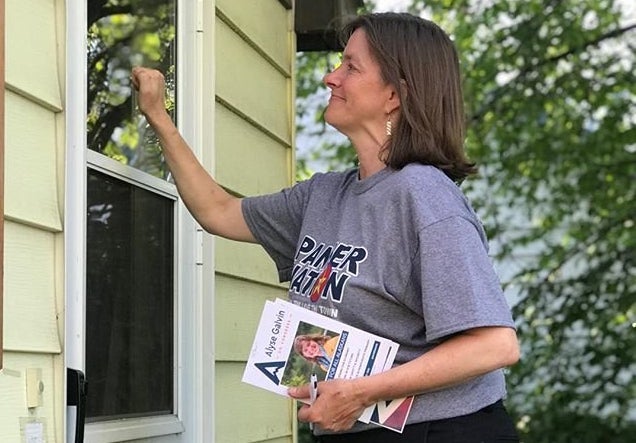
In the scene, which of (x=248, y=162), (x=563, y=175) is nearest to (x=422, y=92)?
(x=248, y=162)

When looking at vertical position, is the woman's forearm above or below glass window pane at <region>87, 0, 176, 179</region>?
below

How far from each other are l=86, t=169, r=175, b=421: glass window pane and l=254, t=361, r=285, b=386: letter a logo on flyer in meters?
0.42

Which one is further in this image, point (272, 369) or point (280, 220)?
point (280, 220)

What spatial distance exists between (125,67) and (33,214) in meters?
0.87

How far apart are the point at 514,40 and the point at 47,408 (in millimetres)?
7454

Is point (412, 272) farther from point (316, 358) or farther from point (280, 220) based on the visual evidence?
point (280, 220)

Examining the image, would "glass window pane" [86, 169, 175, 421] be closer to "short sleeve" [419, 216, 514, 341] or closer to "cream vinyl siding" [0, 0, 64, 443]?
"cream vinyl siding" [0, 0, 64, 443]

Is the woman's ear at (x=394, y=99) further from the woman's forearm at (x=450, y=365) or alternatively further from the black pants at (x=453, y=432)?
the black pants at (x=453, y=432)

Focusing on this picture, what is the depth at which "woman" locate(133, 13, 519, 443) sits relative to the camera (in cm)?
213

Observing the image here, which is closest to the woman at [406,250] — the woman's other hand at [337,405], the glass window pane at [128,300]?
the woman's other hand at [337,405]

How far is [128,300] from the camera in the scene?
271 cm

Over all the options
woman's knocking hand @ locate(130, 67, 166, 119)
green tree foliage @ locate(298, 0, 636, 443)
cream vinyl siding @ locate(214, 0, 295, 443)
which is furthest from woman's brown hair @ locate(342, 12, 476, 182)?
green tree foliage @ locate(298, 0, 636, 443)

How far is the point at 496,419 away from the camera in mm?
2244

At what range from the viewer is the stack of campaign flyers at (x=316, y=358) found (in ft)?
7.17
